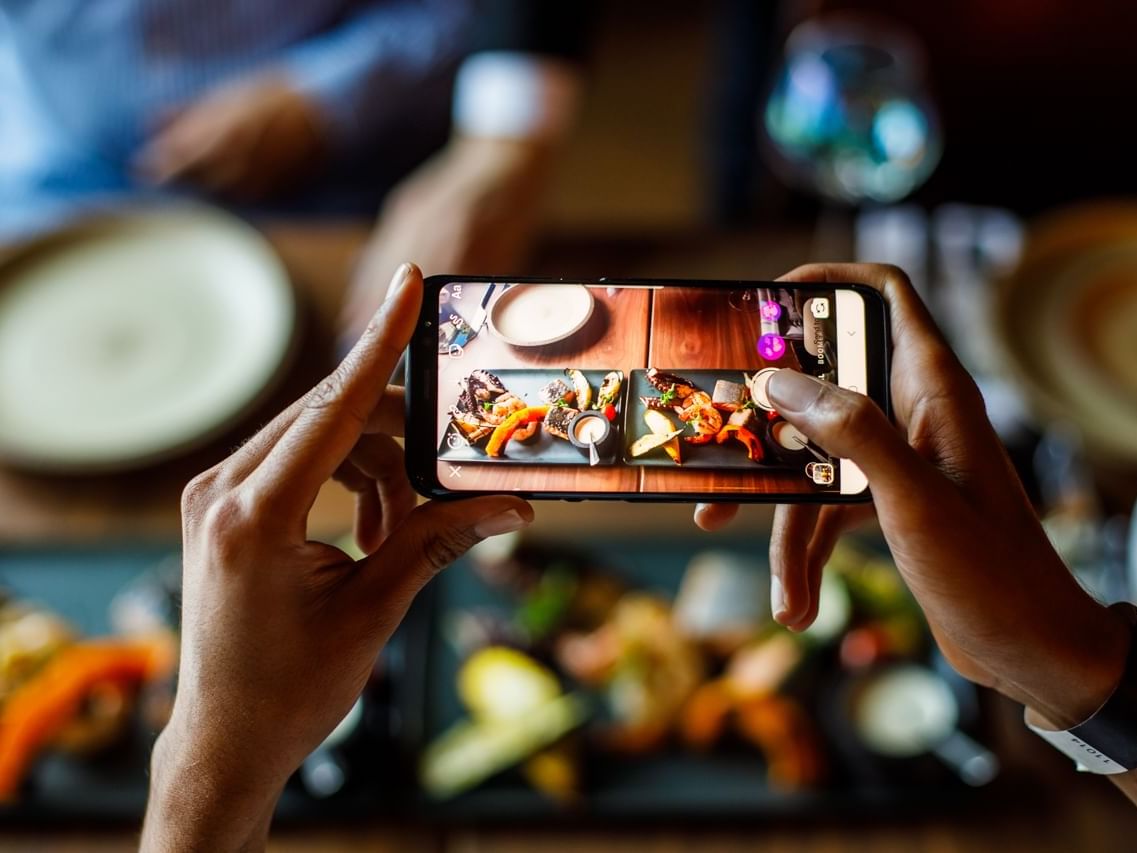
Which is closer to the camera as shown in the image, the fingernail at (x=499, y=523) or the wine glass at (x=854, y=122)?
the fingernail at (x=499, y=523)

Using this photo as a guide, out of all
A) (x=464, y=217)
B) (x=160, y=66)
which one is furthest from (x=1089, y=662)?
(x=160, y=66)

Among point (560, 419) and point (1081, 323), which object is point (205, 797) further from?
point (1081, 323)

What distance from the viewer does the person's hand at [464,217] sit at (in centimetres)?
97

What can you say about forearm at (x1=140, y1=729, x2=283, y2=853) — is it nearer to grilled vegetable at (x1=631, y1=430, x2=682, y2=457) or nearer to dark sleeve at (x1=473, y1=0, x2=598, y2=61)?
grilled vegetable at (x1=631, y1=430, x2=682, y2=457)

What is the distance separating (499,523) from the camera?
428 millimetres

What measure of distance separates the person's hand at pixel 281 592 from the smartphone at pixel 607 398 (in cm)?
2

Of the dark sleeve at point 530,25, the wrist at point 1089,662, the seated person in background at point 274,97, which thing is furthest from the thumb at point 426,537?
the dark sleeve at point 530,25

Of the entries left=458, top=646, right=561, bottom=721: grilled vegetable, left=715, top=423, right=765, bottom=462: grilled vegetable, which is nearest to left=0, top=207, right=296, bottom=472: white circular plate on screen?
left=458, top=646, right=561, bottom=721: grilled vegetable

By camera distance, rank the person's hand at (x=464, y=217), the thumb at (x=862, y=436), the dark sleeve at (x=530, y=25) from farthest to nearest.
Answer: the dark sleeve at (x=530, y=25)
the person's hand at (x=464, y=217)
the thumb at (x=862, y=436)

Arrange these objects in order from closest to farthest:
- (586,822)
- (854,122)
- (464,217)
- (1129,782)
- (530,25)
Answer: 1. (1129,782)
2. (586,822)
3. (854,122)
4. (464,217)
5. (530,25)

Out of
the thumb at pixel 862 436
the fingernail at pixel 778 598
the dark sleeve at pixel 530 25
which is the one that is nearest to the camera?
the thumb at pixel 862 436

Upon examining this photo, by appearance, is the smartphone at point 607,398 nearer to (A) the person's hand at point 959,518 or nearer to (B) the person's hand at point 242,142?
(A) the person's hand at point 959,518

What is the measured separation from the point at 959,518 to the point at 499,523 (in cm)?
20

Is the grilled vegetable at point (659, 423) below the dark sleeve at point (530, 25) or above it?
above
